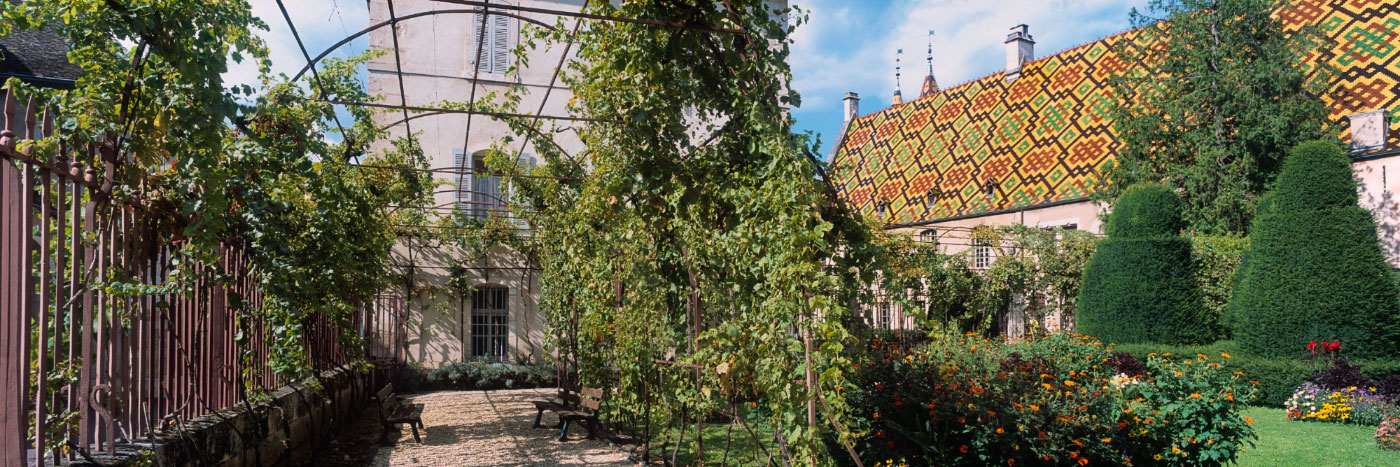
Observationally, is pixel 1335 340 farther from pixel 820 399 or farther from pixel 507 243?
pixel 507 243

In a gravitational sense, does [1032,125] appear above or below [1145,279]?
above

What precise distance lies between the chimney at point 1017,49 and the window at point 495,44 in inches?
650

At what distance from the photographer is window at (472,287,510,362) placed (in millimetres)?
15961

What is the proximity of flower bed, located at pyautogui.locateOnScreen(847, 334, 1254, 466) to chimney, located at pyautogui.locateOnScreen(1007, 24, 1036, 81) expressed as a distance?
2169cm

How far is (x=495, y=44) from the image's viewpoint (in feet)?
55.2

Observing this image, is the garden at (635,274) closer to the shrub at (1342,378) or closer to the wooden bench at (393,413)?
the shrub at (1342,378)

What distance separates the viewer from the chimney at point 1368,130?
57.1ft

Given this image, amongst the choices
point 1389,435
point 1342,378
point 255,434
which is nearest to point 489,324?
point 255,434

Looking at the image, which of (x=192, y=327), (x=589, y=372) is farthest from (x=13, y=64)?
(x=192, y=327)

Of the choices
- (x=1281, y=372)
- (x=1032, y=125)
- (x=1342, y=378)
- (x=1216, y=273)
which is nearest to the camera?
(x=1342, y=378)

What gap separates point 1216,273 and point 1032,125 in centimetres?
948

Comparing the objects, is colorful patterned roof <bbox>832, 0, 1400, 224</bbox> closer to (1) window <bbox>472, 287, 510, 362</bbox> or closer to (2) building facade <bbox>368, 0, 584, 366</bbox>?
(2) building facade <bbox>368, 0, 584, 366</bbox>

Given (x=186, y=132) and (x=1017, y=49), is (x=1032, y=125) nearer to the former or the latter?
(x=1017, y=49)

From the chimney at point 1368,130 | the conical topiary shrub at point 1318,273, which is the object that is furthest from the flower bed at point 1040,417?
the chimney at point 1368,130
